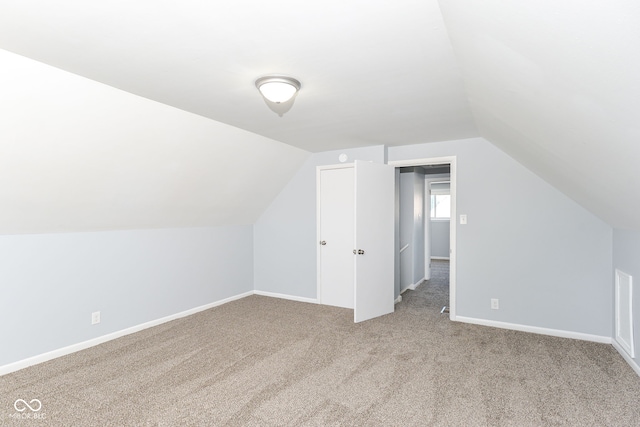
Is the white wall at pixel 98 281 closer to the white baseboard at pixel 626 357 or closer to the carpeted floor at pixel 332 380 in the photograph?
the carpeted floor at pixel 332 380

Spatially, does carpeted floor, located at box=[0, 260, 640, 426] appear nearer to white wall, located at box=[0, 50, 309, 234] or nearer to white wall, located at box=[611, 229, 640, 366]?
white wall, located at box=[611, 229, 640, 366]

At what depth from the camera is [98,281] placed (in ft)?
11.9

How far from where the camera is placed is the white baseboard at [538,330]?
11.9 ft

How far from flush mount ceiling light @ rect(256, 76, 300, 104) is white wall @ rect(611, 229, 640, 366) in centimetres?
305

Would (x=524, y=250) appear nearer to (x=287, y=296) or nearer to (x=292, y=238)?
(x=292, y=238)

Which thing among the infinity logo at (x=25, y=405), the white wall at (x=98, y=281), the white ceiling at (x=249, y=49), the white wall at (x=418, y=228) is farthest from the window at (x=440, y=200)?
the infinity logo at (x=25, y=405)

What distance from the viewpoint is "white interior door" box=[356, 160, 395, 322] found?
13.9 feet

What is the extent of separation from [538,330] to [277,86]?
12.5ft

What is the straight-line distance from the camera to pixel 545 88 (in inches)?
65.1

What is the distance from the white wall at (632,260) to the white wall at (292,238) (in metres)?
3.28

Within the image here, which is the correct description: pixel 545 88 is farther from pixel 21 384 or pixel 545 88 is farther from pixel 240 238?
pixel 240 238

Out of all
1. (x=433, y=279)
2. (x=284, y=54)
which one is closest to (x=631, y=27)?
(x=284, y=54)

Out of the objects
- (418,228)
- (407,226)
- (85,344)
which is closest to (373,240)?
(407,226)

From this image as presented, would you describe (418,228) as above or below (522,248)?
above
